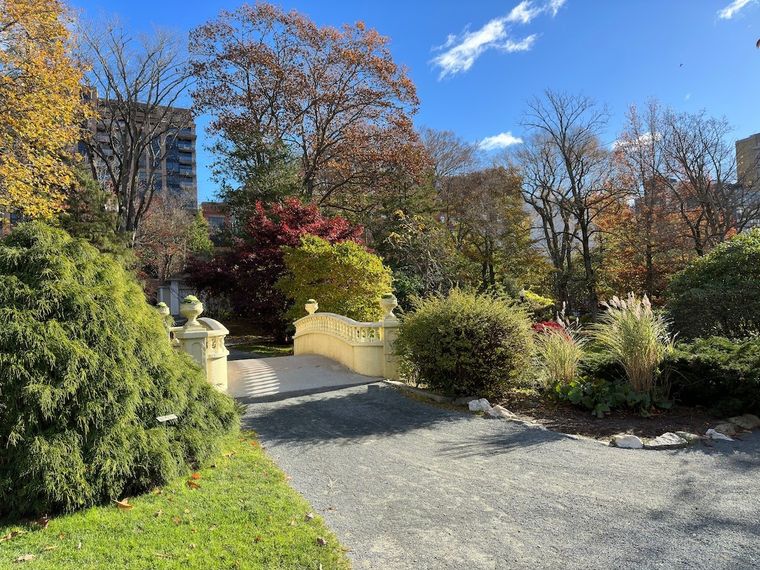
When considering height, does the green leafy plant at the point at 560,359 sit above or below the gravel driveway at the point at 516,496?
above

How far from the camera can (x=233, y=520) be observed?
3.02 meters

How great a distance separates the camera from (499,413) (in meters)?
6.03

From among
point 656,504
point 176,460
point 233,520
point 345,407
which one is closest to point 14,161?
point 345,407

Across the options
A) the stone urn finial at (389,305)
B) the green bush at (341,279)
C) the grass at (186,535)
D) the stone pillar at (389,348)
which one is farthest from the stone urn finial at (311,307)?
the grass at (186,535)

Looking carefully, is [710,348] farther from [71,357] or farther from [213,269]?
[213,269]

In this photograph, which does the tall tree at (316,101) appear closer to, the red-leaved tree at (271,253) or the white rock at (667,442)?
the red-leaved tree at (271,253)

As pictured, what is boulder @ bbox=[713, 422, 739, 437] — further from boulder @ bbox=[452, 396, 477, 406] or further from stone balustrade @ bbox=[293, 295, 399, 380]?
stone balustrade @ bbox=[293, 295, 399, 380]

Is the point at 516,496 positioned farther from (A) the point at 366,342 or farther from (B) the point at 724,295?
(B) the point at 724,295

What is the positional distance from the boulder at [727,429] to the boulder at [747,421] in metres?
0.10

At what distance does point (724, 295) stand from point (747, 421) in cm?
379

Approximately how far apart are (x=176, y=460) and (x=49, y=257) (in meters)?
1.83

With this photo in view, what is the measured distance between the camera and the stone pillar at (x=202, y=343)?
709 centimetres

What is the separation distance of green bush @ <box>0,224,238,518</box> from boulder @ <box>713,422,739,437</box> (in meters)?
5.22

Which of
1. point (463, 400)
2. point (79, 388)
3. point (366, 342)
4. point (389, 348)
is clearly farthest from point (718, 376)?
point (79, 388)
